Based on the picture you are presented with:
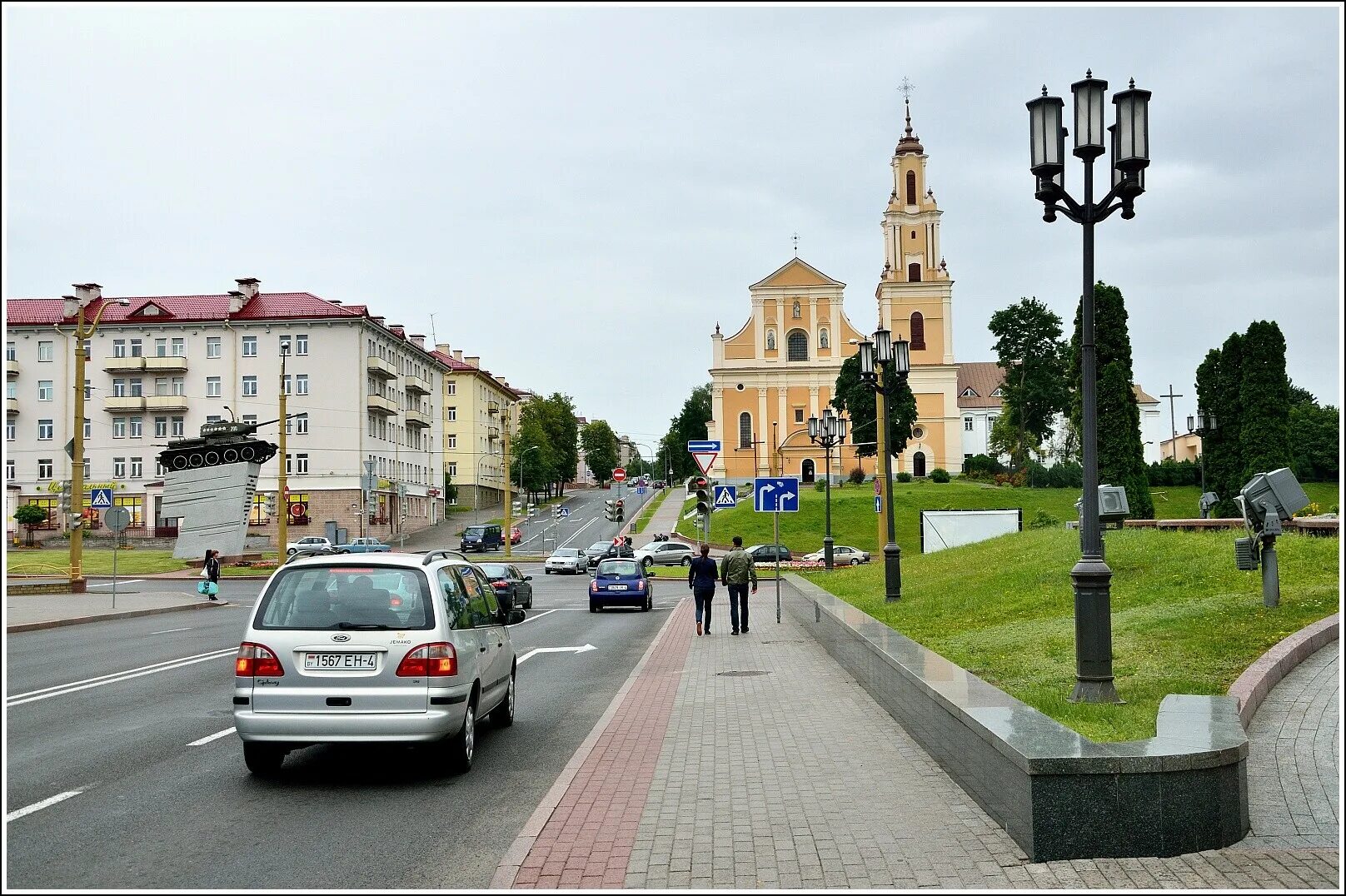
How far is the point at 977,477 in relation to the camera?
3745 inches

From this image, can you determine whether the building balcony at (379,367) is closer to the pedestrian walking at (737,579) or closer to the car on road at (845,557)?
the car on road at (845,557)

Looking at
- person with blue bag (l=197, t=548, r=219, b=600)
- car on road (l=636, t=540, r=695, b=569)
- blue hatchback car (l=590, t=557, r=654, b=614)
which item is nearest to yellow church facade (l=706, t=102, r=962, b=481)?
car on road (l=636, t=540, r=695, b=569)

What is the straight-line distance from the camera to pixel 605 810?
719 cm

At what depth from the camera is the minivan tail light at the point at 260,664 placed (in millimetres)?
8359

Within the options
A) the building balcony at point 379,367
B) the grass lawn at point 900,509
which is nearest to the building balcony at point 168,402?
the building balcony at point 379,367

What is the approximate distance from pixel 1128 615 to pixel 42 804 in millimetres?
11248

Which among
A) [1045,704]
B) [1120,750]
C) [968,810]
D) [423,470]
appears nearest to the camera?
[1120,750]

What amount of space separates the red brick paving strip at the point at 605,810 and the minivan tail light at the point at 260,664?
227 centimetres

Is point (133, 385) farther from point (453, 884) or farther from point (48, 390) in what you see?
point (453, 884)

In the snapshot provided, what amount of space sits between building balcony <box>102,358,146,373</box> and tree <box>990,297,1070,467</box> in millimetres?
63180

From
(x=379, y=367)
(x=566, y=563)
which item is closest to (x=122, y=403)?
(x=379, y=367)

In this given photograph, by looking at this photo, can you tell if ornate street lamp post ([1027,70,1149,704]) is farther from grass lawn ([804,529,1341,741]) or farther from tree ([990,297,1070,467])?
tree ([990,297,1070,467])

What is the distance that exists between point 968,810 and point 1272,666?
406cm

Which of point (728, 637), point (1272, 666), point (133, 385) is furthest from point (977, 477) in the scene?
point (1272, 666)
